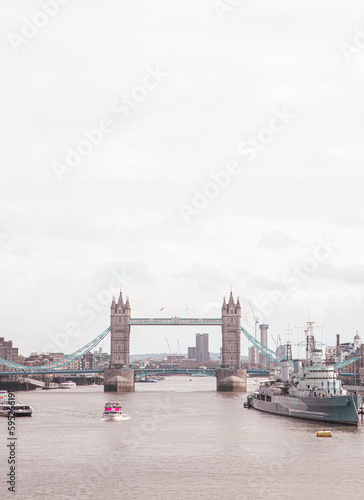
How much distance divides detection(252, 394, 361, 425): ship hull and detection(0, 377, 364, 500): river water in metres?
1.68

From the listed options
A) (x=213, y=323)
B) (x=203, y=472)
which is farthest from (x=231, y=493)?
(x=213, y=323)

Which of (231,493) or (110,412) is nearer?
(231,493)

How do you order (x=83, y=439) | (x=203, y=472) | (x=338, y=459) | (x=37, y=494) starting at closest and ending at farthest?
1. (x=37, y=494)
2. (x=203, y=472)
3. (x=338, y=459)
4. (x=83, y=439)

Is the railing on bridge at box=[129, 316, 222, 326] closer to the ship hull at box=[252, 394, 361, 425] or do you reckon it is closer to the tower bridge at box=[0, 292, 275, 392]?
the tower bridge at box=[0, 292, 275, 392]

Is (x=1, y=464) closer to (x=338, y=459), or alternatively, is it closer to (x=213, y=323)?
(x=338, y=459)

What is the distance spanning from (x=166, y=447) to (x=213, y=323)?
4638 inches

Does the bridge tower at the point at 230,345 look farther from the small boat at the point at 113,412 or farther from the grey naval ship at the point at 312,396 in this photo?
the small boat at the point at 113,412

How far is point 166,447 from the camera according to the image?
204 ft

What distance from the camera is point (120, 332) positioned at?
591 ft

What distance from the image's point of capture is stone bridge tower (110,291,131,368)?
17838cm

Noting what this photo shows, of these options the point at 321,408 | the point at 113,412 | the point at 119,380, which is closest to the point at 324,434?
the point at 321,408

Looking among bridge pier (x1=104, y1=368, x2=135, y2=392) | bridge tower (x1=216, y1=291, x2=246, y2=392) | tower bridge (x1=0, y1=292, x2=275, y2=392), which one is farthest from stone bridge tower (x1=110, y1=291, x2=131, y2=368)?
bridge tower (x1=216, y1=291, x2=246, y2=392)

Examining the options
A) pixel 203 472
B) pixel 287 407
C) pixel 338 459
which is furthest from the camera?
pixel 287 407

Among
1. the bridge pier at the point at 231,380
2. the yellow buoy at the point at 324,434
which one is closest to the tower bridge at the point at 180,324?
the bridge pier at the point at 231,380
